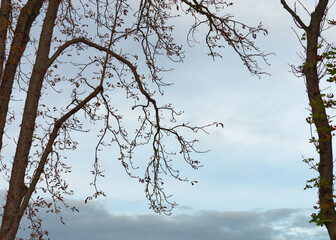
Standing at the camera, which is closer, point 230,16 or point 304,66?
point 304,66

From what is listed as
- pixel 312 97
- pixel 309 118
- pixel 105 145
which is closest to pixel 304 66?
pixel 312 97

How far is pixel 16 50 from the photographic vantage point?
31.5 ft

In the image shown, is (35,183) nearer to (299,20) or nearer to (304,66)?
(304,66)

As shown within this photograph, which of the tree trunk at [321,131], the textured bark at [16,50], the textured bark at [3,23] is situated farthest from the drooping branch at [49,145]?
the tree trunk at [321,131]

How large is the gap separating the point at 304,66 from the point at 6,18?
6944mm

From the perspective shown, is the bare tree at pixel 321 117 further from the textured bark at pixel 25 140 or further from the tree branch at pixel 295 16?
the textured bark at pixel 25 140

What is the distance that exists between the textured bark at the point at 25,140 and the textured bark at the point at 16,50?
0.44 meters

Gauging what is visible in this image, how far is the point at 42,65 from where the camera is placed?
960 cm

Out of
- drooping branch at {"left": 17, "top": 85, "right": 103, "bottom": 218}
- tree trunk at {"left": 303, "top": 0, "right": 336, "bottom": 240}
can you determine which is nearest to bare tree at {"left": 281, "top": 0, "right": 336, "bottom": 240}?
tree trunk at {"left": 303, "top": 0, "right": 336, "bottom": 240}

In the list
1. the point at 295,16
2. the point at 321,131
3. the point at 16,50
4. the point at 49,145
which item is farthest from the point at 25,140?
the point at 295,16

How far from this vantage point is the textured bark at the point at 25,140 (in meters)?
8.65

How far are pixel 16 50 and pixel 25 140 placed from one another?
226cm

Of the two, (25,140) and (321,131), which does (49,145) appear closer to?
(25,140)

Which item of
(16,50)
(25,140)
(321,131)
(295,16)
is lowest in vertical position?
(321,131)
